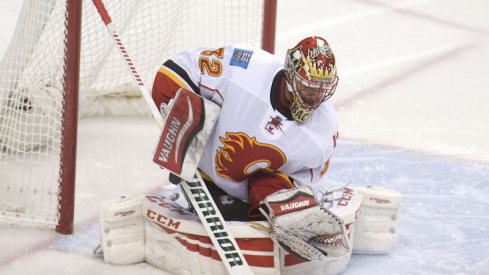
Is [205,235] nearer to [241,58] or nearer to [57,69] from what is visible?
[241,58]

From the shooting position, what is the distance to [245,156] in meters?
2.23

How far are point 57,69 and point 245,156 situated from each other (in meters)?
0.97

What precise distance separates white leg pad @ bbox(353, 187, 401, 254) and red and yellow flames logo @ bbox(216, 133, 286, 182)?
17.4 inches

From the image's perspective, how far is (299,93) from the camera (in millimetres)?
2117

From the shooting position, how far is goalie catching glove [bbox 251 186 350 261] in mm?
2111

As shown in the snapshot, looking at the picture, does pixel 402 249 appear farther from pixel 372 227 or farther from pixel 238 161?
pixel 238 161

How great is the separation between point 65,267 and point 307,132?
902 mm

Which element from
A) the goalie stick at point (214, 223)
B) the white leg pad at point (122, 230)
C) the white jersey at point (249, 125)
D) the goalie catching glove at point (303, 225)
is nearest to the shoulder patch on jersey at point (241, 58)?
the white jersey at point (249, 125)

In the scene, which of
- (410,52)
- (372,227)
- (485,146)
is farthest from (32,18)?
(410,52)

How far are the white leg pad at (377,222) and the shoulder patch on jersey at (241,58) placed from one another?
0.63 meters

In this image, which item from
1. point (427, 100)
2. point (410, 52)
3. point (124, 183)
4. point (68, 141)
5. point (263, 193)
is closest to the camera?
point (263, 193)

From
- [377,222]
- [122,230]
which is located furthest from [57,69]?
[377,222]

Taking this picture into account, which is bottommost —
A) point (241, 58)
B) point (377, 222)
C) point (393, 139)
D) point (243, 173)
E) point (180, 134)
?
point (393, 139)

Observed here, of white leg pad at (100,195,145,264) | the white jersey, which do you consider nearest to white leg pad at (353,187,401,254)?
the white jersey
